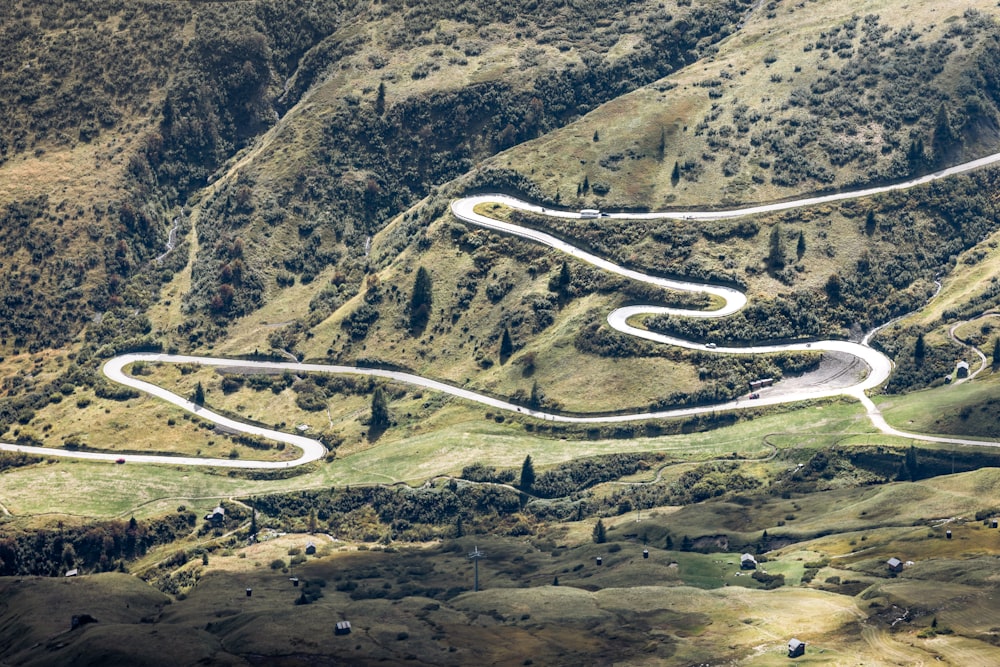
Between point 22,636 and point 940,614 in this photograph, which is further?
point 22,636

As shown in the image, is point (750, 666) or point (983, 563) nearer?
point (750, 666)

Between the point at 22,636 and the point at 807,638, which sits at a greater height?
the point at 807,638

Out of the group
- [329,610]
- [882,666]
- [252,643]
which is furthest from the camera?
[329,610]

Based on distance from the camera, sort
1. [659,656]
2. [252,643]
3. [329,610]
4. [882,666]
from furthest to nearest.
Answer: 1. [329,610]
2. [252,643]
3. [659,656]
4. [882,666]

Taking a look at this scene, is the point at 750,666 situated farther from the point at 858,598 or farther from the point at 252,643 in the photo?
the point at 252,643

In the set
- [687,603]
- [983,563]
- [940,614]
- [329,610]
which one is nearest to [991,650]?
[940,614]

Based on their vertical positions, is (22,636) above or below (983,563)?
below

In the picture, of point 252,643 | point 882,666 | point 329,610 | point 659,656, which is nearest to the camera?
point 882,666

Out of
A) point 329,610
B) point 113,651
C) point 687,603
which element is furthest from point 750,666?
point 113,651

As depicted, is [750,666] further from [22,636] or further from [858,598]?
[22,636]
